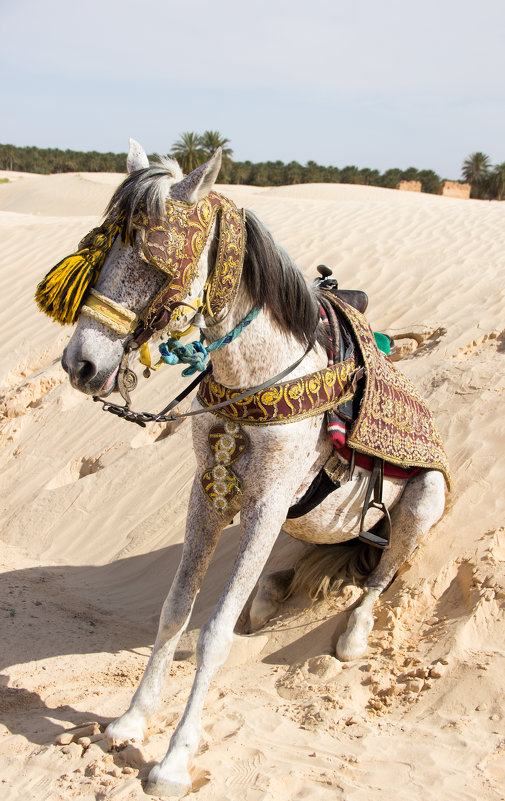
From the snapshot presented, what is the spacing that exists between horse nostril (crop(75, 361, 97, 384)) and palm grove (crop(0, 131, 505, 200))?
106 feet

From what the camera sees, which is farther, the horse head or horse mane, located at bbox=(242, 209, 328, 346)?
horse mane, located at bbox=(242, 209, 328, 346)

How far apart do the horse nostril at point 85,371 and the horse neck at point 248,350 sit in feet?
1.83

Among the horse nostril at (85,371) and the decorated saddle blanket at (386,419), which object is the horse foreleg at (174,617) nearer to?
the decorated saddle blanket at (386,419)

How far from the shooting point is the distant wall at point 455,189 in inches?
1511

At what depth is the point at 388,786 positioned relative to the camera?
266 centimetres

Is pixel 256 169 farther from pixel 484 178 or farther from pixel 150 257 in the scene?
pixel 150 257

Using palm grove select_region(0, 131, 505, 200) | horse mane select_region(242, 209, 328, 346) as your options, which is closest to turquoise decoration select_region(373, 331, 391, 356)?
horse mane select_region(242, 209, 328, 346)

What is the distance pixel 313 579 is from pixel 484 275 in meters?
5.25

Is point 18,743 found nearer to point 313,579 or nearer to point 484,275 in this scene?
point 313,579

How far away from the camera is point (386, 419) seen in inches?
141

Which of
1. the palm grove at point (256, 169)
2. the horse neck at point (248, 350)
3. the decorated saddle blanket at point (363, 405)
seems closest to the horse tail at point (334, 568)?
the decorated saddle blanket at point (363, 405)

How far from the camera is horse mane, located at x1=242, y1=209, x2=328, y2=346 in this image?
2.88m

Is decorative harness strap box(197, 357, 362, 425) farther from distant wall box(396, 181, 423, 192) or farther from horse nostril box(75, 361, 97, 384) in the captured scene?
distant wall box(396, 181, 423, 192)

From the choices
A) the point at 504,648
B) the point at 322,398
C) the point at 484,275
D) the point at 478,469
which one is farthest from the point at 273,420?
the point at 484,275
